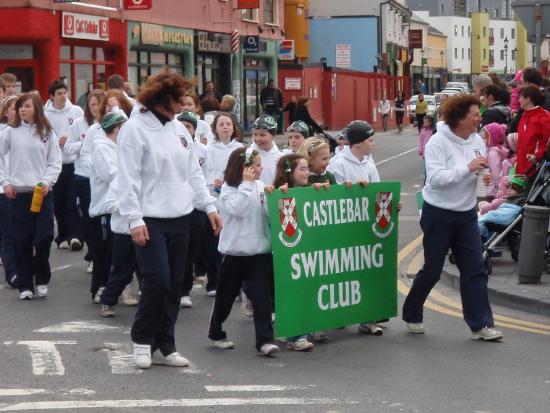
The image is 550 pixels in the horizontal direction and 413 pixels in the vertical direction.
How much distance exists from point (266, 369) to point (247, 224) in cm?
111

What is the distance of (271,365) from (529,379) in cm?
172

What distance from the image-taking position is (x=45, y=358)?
8.77 metres

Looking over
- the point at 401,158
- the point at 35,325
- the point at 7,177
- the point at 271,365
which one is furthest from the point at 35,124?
the point at 401,158

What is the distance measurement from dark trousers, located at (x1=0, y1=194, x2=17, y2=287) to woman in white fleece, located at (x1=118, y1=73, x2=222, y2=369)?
416cm

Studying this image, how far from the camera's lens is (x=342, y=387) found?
7.93m

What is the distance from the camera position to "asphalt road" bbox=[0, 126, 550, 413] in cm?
748

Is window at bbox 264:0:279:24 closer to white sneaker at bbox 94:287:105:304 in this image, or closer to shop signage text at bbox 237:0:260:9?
shop signage text at bbox 237:0:260:9

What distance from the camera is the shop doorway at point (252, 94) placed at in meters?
46.4

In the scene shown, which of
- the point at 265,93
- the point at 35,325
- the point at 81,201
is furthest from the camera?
the point at 265,93

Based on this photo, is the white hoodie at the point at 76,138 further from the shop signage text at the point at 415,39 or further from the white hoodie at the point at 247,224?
the shop signage text at the point at 415,39

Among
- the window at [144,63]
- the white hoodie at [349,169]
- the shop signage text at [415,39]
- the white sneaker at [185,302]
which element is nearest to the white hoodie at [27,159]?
the white sneaker at [185,302]

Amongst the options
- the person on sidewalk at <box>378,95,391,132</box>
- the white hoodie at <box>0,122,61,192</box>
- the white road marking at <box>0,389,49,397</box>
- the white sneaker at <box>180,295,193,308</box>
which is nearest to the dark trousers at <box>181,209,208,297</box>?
the white sneaker at <box>180,295,193,308</box>

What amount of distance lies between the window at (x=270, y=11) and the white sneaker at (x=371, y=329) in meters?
40.9

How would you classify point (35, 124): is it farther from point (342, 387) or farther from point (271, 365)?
point (342, 387)
